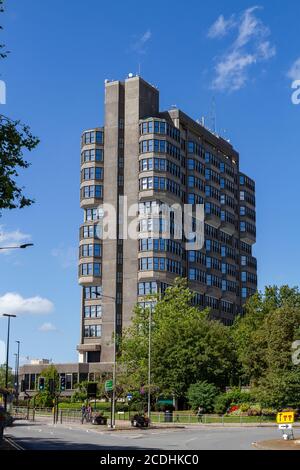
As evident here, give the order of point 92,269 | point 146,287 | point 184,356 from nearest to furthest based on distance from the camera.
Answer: point 184,356 → point 146,287 → point 92,269

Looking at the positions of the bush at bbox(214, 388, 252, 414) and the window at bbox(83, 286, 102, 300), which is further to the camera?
the window at bbox(83, 286, 102, 300)

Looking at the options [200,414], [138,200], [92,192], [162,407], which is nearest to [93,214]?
[92,192]

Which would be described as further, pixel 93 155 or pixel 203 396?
pixel 93 155

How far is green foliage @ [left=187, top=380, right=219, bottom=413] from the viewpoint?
76.2 m

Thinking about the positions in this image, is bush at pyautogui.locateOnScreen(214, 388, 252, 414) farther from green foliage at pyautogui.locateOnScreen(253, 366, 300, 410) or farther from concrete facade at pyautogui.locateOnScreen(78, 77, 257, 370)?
concrete facade at pyautogui.locateOnScreen(78, 77, 257, 370)

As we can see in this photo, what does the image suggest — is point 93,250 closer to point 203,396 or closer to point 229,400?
point 229,400

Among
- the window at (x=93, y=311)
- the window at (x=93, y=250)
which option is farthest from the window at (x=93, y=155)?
the window at (x=93, y=311)

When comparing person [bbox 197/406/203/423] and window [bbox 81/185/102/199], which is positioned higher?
window [bbox 81/185/102/199]

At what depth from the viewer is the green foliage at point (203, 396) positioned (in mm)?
76188

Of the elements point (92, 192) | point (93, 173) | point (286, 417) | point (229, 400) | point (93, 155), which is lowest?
point (229, 400)

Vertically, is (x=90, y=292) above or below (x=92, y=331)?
above

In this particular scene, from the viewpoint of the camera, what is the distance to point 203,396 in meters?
76.2

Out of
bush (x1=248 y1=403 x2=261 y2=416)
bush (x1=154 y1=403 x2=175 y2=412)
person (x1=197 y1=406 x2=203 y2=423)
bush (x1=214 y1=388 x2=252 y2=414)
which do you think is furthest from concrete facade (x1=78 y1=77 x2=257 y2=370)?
person (x1=197 y1=406 x2=203 y2=423)

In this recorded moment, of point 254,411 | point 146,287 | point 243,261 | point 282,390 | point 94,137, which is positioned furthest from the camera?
point 243,261
